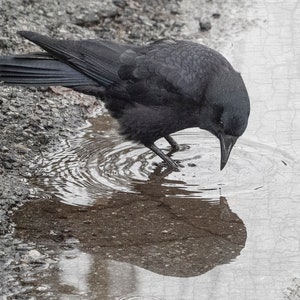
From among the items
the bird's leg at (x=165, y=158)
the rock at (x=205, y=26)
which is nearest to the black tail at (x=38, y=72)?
the bird's leg at (x=165, y=158)

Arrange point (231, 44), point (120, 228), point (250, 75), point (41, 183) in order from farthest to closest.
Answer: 1. point (231, 44)
2. point (250, 75)
3. point (41, 183)
4. point (120, 228)

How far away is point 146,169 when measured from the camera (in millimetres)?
6895

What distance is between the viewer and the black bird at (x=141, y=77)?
22.2 ft

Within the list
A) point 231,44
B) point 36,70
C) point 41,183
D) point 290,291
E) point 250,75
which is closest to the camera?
point 290,291

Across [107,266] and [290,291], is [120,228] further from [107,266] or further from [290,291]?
[290,291]

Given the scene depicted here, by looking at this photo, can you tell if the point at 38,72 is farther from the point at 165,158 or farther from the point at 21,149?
the point at 165,158

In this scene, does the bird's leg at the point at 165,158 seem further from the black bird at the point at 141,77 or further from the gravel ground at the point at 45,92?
the gravel ground at the point at 45,92

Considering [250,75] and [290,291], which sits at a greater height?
[250,75]

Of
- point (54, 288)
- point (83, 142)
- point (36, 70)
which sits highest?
point (36, 70)

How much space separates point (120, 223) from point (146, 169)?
3.01 feet

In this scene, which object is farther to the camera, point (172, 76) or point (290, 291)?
point (172, 76)

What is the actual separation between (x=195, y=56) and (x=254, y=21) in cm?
212

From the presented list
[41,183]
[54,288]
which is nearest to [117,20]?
[41,183]

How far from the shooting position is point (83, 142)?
23.3ft
